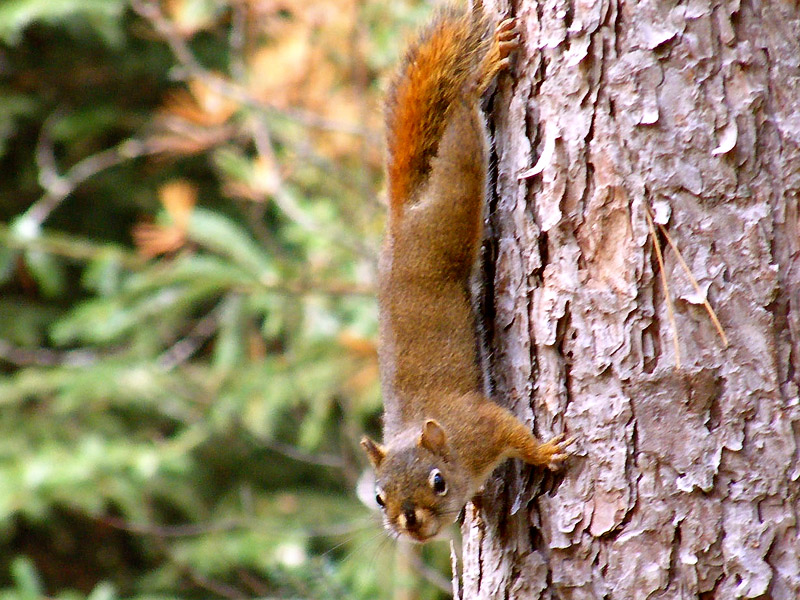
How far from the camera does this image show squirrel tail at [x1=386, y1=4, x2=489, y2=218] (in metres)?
1.83

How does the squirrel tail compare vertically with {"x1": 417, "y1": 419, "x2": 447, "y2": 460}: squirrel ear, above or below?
above

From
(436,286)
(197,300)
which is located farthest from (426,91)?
(197,300)

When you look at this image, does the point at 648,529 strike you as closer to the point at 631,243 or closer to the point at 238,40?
the point at 631,243

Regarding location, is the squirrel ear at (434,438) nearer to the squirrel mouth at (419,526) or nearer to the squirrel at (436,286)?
the squirrel at (436,286)

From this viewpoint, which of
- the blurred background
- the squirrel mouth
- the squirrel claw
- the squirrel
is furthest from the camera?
the blurred background

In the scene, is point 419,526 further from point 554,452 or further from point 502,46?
point 502,46

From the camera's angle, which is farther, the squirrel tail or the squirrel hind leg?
the squirrel tail

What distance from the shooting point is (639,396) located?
1.56 meters

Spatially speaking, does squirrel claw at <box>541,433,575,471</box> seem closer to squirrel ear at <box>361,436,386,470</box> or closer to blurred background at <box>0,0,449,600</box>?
squirrel ear at <box>361,436,386,470</box>

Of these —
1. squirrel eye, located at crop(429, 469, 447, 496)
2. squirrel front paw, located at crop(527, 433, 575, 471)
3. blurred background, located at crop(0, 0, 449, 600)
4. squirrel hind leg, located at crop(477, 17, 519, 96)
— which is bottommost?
squirrel front paw, located at crop(527, 433, 575, 471)

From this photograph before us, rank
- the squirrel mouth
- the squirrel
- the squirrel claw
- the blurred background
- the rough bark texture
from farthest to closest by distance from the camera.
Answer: the blurred background
the squirrel mouth
the squirrel
the squirrel claw
the rough bark texture

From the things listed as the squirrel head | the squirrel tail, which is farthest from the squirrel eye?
the squirrel tail

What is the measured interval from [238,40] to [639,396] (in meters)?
2.13

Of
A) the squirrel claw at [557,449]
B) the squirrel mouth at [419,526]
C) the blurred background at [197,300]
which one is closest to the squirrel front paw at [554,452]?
the squirrel claw at [557,449]
